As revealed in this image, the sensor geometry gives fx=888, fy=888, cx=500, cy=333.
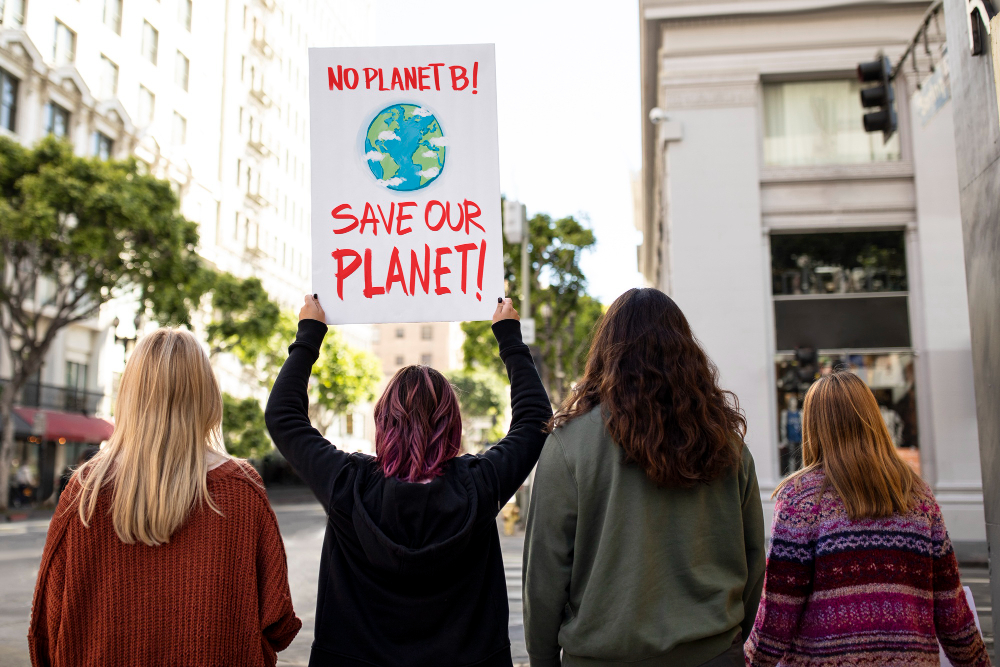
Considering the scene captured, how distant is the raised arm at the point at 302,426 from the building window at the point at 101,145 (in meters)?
36.8

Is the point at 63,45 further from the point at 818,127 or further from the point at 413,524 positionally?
the point at 413,524

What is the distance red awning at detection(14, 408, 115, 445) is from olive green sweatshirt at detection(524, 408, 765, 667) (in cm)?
3071

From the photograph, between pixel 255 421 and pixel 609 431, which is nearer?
pixel 609 431

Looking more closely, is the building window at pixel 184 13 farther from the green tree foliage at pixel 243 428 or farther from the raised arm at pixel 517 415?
the raised arm at pixel 517 415

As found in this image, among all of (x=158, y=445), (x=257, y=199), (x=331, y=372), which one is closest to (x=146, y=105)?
(x=257, y=199)

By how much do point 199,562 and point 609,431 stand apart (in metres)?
1.28

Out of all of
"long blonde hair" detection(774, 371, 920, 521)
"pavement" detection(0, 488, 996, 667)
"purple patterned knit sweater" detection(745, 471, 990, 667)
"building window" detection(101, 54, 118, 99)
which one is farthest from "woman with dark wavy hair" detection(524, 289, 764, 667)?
"building window" detection(101, 54, 118, 99)

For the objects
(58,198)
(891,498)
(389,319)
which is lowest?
(891,498)

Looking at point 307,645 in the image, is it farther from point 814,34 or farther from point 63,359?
point 63,359

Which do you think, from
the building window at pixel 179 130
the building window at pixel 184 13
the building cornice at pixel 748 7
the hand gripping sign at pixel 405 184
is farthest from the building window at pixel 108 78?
the hand gripping sign at pixel 405 184

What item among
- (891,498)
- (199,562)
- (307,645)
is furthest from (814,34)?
(199,562)

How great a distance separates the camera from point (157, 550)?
2.62m

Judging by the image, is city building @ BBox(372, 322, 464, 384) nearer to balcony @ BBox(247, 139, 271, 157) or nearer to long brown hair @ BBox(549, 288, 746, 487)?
balcony @ BBox(247, 139, 271, 157)

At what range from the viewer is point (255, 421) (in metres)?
40.7
